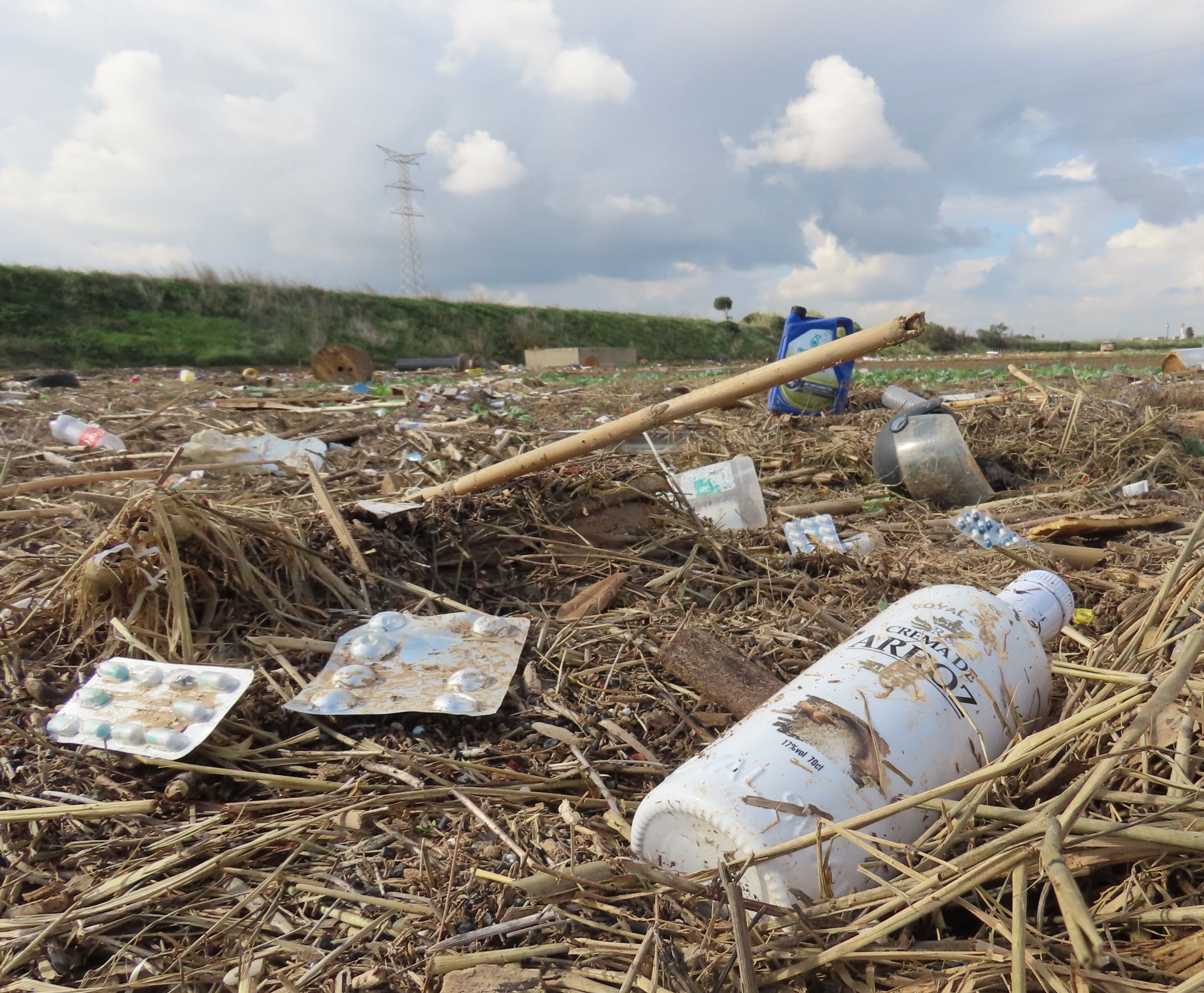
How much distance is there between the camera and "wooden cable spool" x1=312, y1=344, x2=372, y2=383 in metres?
14.4

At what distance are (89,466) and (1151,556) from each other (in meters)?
5.78

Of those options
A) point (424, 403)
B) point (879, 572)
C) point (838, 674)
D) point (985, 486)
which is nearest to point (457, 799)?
point (838, 674)

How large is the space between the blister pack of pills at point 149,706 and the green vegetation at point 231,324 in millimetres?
21351

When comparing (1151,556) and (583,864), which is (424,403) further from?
(583,864)

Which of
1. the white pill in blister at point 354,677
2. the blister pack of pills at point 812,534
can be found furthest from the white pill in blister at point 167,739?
the blister pack of pills at point 812,534

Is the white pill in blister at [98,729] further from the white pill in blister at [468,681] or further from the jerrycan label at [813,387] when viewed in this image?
the jerrycan label at [813,387]

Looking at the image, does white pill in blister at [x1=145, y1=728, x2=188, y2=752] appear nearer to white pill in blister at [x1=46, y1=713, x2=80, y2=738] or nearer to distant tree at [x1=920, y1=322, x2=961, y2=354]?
white pill in blister at [x1=46, y1=713, x2=80, y2=738]

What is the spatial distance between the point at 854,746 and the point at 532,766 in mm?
836

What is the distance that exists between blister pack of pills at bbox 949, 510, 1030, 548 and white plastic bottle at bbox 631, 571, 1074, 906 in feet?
6.77

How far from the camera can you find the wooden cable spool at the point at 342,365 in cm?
1438

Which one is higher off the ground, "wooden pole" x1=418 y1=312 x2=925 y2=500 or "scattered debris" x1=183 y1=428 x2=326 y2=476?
"wooden pole" x1=418 y1=312 x2=925 y2=500

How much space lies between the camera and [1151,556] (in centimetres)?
298

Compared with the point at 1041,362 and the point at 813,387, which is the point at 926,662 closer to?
the point at 813,387

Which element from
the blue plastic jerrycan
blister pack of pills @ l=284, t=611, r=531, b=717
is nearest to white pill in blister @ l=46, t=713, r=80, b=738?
blister pack of pills @ l=284, t=611, r=531, b=717
